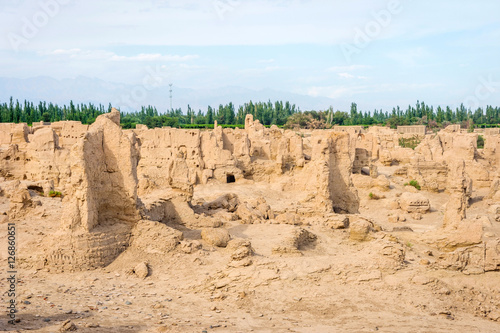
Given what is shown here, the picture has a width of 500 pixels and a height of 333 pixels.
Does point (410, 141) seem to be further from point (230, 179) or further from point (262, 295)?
point (262, 295)

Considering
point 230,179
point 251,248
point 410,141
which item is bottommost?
point 251,248

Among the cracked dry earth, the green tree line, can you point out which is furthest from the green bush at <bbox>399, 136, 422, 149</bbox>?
the cracked dry earth

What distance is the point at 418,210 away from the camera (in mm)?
21891

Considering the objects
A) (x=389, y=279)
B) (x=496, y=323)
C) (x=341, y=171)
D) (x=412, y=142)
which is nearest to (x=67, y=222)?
(x=389, y=279)

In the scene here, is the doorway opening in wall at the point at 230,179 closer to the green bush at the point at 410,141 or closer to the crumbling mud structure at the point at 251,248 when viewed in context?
the crumbling mud structure at the point at 251,248

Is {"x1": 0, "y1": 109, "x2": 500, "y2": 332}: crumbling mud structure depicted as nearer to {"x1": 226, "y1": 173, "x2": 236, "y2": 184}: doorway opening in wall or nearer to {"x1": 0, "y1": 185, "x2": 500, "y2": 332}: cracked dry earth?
{"x1": 0, "y1": 185, "x2": 500, "y2": 332}: cracked dry earth

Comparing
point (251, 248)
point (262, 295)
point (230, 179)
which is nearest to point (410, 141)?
point (230, 179)

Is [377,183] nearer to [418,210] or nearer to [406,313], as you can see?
[418,210]

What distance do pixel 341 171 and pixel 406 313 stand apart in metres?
9.81

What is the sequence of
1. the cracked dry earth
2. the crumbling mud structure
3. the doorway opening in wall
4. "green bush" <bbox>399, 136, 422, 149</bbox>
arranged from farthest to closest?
"green bush" <bbox>399, 136, 422, 149</bbox> < the doorway opening in wall < the crumbling mud structure < the cracked dry earth

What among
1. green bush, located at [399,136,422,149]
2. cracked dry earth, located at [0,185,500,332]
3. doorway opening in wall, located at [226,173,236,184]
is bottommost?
cracked dry earth, located at [0,185,500,332]

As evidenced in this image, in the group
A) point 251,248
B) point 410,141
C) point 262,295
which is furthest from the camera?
point 410,141

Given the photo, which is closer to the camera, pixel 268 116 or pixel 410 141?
pixel 410 141

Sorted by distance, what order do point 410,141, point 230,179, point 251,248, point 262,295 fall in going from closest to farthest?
1. point 262,295
2. point 251,248
3. point 230,179
4. point 410,141
